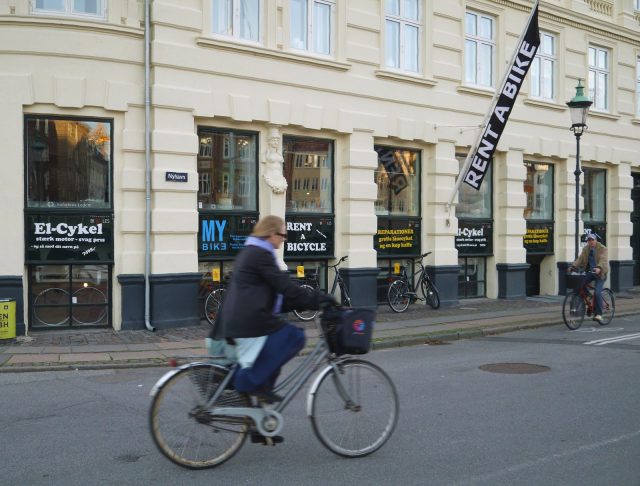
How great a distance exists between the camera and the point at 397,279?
17219 mm

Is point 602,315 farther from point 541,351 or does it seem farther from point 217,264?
point 217,264

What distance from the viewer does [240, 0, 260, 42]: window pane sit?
15039 mm

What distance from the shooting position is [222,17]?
48.5 ft

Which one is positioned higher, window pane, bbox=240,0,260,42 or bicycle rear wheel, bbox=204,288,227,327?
window pane, bbox=240,0,260,42

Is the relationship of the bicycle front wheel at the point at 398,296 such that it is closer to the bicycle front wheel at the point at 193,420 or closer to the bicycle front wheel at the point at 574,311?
the bicycle front wheel at the point at 574,311

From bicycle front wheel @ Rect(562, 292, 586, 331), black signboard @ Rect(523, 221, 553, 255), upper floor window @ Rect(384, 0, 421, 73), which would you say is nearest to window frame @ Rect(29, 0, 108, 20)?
upper floor window @ Rect(384, 0, 421, 73)

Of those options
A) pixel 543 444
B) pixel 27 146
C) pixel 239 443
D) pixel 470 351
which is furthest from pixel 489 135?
pixel 239 443

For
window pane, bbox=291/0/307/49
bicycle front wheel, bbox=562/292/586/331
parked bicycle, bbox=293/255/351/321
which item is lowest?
bicycle front wheel, bbox=562/292/586/331

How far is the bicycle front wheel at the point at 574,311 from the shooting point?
14656mm

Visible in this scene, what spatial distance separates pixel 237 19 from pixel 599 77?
42.6 ft

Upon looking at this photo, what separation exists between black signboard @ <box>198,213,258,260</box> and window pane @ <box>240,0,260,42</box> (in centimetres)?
369

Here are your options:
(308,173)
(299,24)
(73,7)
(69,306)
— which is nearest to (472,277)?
(308,173)

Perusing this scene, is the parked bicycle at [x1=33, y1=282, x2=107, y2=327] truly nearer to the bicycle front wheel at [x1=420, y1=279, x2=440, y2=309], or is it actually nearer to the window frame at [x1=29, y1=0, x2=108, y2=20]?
the window frame at [x1=29, y1=0, x2=108, y2=20]

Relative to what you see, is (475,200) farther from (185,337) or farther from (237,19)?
(185,337)
